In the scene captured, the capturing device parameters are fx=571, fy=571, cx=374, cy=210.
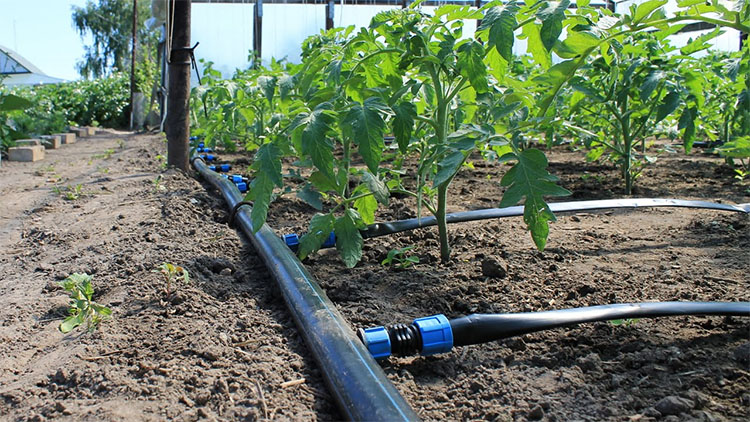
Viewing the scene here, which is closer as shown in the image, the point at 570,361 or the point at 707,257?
the point at 570,361

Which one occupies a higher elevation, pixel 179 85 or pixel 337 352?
pixel 179 85

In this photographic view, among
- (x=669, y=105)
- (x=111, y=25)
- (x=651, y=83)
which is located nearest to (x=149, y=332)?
(x=651, y=83)

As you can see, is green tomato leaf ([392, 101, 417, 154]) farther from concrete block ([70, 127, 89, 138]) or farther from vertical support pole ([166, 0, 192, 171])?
concrete block ([70, 127, 89, 138])

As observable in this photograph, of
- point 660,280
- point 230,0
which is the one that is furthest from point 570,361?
point 230,0

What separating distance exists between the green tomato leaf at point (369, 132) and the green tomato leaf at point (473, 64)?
0.33m

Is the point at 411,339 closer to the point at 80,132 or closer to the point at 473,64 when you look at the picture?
the point at 473,64

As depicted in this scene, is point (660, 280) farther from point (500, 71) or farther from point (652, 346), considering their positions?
point (500, 71)

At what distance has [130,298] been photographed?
1915mm

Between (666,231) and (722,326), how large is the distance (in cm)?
115

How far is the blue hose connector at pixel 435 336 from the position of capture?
1.53 meters

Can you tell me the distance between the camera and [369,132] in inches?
66.3

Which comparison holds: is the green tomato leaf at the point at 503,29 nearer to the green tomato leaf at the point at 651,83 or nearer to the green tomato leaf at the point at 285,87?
the green tomato leaf at the point at 285,87

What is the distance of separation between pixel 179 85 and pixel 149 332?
11.7 ft

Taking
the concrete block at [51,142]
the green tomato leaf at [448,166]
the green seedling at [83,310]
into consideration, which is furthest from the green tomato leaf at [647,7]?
the concrete block at [51,142]
